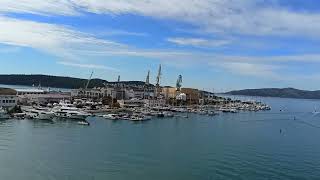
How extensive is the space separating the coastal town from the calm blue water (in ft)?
8.77

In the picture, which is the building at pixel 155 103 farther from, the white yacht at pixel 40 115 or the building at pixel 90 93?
the white yacht at pixel 40 115

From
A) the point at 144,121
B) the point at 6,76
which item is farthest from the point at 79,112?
the point at 6,76

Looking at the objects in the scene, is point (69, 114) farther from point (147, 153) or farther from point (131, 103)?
point (131, 103)

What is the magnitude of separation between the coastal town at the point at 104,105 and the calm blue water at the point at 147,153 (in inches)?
105

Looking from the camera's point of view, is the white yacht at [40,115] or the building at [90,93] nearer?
the white yacht at [40,115]

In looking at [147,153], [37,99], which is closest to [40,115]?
[37,99]

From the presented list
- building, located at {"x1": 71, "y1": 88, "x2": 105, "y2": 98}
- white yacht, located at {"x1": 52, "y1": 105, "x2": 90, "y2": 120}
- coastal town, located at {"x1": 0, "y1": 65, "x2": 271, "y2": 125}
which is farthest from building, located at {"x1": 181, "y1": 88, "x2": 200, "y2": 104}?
white yacht, located at {"x1": 52, "y1": 105, "x2": 90, "y2": 120}

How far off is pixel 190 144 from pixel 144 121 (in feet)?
26.9

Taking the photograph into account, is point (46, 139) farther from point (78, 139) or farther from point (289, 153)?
point (289, 153)

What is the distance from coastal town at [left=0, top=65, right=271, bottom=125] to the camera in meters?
22.7

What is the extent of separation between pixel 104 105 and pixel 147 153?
60.2 feet

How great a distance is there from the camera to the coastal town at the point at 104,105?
22703 mm

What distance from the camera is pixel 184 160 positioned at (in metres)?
12.4

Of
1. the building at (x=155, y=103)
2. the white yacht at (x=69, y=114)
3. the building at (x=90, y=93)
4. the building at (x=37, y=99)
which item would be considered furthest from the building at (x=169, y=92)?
the white yacht at (x=69, y=114)
